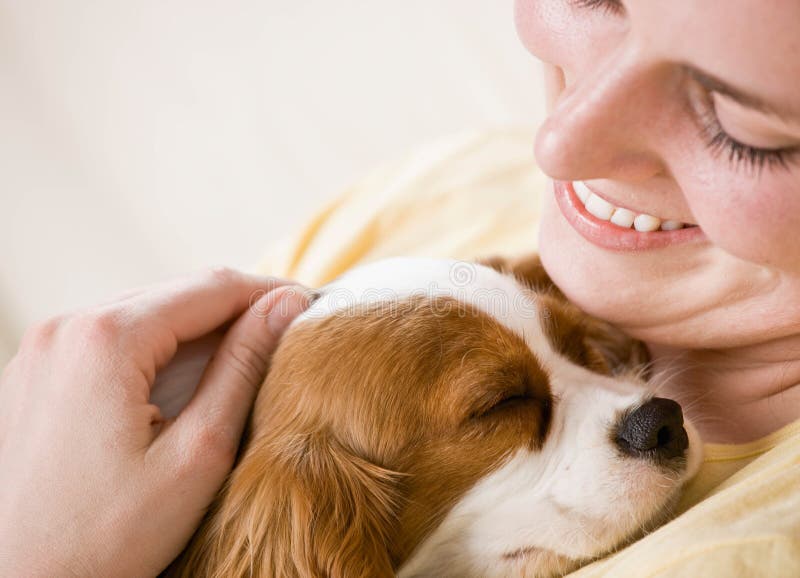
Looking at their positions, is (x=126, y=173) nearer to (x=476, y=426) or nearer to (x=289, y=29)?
(x=289, y=29)

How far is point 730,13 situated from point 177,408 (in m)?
0.75

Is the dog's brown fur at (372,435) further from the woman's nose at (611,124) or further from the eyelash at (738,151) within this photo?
the eyelash at (738,151)

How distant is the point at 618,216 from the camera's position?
3.48ft

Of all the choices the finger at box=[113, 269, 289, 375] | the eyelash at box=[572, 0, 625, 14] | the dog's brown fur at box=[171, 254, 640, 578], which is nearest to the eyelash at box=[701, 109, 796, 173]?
the eyelash at box=[572, 0, 625, 14]

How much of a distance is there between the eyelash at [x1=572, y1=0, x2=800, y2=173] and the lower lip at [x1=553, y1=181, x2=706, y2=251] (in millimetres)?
196

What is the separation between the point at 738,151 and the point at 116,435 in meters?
0.68

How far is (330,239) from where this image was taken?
5.53 feet

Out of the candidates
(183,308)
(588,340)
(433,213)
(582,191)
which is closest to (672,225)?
(582,191)

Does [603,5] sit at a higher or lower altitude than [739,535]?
higher

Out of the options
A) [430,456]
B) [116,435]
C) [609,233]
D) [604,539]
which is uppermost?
[116,435]

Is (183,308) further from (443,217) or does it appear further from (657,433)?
(443,217)

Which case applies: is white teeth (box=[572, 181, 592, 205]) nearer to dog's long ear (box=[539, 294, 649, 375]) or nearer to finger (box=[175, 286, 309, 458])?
dog's long ear (box=[539, 294, 649, 375])

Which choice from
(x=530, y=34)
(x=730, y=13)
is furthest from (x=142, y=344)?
(x=730, y=13)

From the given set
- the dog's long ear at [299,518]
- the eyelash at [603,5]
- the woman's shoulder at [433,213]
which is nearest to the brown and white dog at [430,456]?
the dog's long ear at [299,518]
